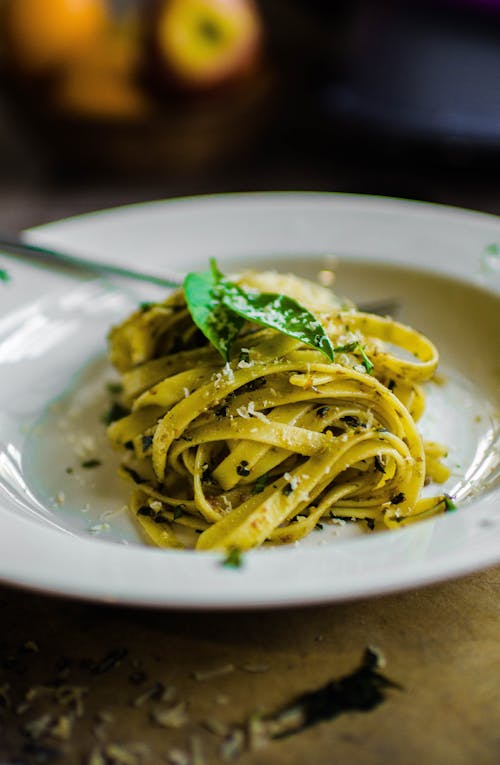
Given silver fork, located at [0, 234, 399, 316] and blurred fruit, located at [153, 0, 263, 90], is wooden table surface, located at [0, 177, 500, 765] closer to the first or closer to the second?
silver fork, located at [0, 234, 399, 316]

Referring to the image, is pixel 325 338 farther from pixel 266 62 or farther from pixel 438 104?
pixel 266 62

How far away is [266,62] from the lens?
5766 mm

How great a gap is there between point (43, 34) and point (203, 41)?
1009mm

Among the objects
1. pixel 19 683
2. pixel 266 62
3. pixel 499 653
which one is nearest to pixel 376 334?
pixel 499 653

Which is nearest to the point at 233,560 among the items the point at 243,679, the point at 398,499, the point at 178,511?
the point at 243,679

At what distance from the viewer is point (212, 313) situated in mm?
2926

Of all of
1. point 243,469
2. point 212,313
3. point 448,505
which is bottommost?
point 243,469

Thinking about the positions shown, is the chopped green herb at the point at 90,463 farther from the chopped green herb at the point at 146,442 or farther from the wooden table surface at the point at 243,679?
the wooden table surface at the point at 243,679

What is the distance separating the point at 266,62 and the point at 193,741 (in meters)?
4.77

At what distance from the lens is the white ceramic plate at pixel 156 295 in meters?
2.02

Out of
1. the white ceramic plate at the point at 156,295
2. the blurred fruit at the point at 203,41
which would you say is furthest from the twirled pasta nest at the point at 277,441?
the blurred fruit at the point at 203,41

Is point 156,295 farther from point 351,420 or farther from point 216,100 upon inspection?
point 216,100

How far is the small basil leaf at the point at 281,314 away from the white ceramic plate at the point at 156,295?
23.6 inches

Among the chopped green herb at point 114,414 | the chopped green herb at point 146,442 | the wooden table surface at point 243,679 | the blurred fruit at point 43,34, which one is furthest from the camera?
the blurred fruit at point 43,34
